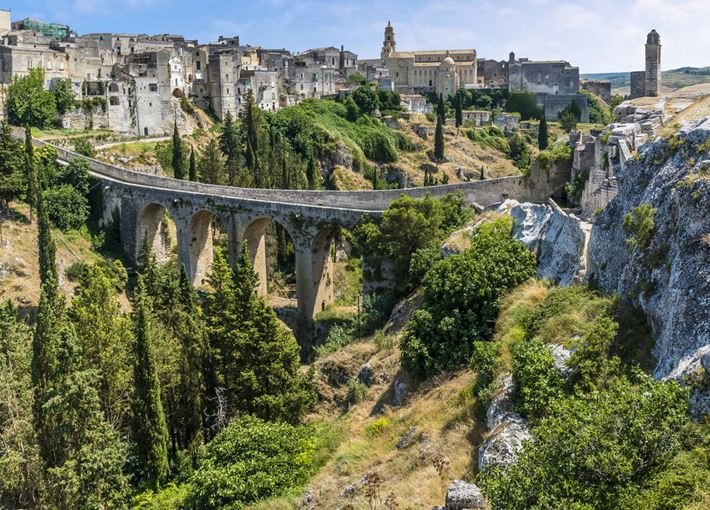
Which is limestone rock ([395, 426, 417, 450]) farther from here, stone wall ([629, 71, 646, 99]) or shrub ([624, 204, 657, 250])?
stone wall ([629, 71, 646, 99])

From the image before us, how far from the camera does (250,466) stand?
49.1 feet

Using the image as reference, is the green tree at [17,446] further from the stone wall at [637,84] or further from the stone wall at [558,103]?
the stone wall at [558,103]

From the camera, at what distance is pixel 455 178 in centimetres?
7431

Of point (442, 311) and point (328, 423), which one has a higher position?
point (442, 311)

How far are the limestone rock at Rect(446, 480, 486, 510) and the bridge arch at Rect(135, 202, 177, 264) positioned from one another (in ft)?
111

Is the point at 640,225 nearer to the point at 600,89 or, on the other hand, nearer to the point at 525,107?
the point at 525,107

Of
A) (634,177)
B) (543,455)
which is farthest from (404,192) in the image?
(543,455)

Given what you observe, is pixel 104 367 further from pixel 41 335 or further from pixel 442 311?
pixel 442 311

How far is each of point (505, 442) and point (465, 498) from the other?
197 centimetres

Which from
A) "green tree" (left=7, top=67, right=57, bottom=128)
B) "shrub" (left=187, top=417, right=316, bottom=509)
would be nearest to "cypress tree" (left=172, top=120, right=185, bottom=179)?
"green tree" (left=7, top=67, right=57, bottom=128)

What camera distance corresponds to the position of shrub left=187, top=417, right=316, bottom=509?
568 inches

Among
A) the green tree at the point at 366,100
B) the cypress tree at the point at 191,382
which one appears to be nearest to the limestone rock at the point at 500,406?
the cypress tree at the point at 191,382

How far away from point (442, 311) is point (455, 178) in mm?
56841

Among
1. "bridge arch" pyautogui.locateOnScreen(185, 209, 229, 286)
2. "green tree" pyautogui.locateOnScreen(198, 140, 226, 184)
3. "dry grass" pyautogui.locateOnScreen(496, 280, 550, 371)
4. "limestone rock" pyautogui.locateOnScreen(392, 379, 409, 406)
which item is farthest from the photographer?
"green tree" pyautogui.locateOnScreen(198, 140, 226, 184)
